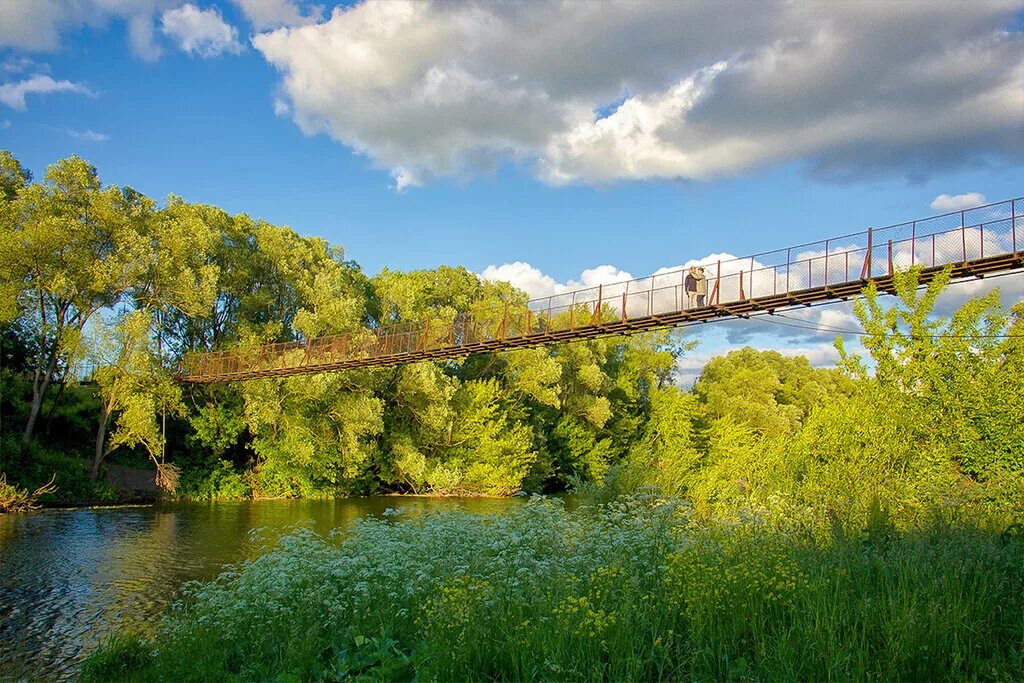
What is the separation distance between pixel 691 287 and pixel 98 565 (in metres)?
15.3

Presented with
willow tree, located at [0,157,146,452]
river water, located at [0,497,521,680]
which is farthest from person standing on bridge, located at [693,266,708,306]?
willow tree, located at [0,157,146,452]

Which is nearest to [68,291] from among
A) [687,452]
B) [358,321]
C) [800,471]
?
[358,321]

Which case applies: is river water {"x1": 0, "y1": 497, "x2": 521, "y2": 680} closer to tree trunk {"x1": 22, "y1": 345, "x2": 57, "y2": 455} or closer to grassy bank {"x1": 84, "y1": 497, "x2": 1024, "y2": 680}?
grassy bank {"x1": 84, "y1": 497, "x2": 1024, "y2": 680}

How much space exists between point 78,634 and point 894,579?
433 inches

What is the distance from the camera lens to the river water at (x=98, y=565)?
10.6 m

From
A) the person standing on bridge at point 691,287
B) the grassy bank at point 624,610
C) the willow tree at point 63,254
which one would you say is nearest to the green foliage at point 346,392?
the willow tree at point 63,254

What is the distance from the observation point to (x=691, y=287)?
19344 mm

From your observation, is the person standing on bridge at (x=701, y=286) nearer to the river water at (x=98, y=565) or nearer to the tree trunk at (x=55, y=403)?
the river water at (x=98, y=565)

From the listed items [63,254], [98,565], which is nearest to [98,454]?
[63,254]

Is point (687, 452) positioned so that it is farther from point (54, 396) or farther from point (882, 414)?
point (54, 396)

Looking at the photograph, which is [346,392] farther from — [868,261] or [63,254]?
[868,261]

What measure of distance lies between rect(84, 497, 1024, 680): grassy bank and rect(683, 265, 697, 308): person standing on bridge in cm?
1108

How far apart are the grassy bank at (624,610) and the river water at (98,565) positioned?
2.84 meters

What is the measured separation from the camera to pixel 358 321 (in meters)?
34.0
